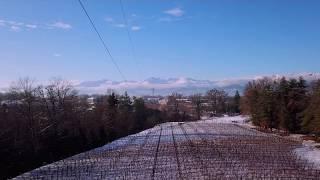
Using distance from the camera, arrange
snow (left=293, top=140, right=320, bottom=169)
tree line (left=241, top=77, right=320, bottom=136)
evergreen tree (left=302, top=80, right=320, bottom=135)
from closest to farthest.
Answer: snow (left=293, top=140, right=320, bottom=169) < evergreen tree (left=302, top=80, right=320, bottom=135) < tree line (left=241, top=77, right=320, bottom=136)

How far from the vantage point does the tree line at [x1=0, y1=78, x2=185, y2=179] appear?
39.9 meters

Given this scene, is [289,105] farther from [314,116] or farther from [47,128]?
[47,128]

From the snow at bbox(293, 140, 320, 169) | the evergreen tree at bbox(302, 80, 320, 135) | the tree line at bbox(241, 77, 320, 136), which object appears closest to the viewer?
the snow at bbox(293, 140, 320, 169)

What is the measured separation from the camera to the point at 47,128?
67250 millimetres

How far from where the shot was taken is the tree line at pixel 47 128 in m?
39.9

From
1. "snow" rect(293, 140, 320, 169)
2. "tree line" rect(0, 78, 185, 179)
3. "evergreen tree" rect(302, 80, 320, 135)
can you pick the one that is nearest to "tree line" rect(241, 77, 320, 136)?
"evergreen tree" rect(302, 80, 320, 135)

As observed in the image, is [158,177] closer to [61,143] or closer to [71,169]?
[71,169]

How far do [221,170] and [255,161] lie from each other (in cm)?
662

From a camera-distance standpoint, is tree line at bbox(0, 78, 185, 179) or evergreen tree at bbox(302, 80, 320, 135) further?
evergreen tree at bbox(302, 80, 320, 135)

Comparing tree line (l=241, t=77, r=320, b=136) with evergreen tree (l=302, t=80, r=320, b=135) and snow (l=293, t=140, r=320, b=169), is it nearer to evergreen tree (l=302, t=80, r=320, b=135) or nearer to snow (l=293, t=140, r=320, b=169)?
evergreen tree (l=302, t=80, r=320, b=135)

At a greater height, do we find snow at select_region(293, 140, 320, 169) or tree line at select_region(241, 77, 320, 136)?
tree line at select_region(241, 77, 320, 136)

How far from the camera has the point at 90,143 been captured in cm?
6300

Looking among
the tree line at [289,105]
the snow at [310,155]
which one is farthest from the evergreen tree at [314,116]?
the snow at [310,155]

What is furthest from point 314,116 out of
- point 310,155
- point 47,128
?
point 47,128
